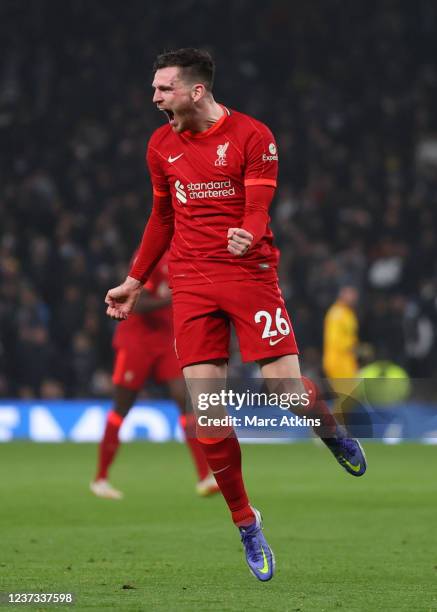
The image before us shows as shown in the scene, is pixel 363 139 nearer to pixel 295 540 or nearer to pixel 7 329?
pixel 7 329

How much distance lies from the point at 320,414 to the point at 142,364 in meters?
4.28

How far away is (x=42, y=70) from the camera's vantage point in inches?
856

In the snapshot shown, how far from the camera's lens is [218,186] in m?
5.90

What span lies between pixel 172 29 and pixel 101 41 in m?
1.31

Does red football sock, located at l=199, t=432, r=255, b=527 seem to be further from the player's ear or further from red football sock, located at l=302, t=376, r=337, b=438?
the player's ear

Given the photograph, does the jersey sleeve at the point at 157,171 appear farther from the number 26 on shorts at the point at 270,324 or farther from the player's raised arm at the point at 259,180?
the number 26 on shorts at the point at 270,324

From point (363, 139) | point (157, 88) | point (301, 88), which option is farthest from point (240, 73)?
point (157, 88)

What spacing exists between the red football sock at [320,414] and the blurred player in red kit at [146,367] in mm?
3897

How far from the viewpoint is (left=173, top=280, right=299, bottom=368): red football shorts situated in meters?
5.86

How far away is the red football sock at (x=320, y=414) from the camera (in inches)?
236

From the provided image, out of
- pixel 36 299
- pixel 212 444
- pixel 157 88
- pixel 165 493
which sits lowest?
pixel 36 299

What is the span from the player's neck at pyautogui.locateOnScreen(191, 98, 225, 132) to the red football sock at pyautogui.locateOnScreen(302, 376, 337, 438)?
4.05 feet

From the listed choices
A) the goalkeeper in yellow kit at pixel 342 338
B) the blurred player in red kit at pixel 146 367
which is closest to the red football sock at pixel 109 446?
the blurred player in red kit at pixel 146 367

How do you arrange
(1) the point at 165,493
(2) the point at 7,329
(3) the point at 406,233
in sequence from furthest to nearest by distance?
(3) the point at 406,233
(2) the point at 7,329
(1) the point at 165,493
